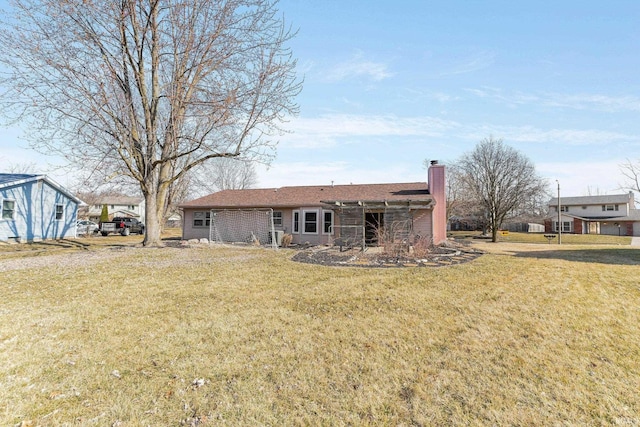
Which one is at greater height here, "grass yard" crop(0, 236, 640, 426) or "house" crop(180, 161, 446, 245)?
"house" crop(180, 161, 446, 245)

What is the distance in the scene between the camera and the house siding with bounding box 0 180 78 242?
719 inches

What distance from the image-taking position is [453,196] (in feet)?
115

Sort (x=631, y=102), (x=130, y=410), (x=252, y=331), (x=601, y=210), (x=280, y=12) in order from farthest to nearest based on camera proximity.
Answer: (x=601, y=210), (x=631, y=102), (x=280, y=12), (x=252, y=331), (x=130, y=410)

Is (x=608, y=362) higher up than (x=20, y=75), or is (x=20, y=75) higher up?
(x=20, y=75)

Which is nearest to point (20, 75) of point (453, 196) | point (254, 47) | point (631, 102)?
point (254, 47)

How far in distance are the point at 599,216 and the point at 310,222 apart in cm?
5315

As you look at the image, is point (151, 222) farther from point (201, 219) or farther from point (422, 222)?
point (422, 222)

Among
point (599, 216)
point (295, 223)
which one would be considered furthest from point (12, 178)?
point (599, 216)

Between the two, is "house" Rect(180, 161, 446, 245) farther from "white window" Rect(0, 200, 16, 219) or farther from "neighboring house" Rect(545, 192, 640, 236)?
"neighboring house" Rect(545, 192, 640, 236)

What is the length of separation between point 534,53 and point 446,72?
2.83 meters

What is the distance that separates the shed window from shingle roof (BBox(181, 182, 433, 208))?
958 centimetres

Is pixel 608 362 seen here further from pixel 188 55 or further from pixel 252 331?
pixel 188 55

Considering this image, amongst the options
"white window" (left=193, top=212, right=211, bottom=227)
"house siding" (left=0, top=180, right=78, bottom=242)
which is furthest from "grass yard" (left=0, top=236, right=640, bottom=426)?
"house siding" (left=0, top=180, right=78, bottom=242)

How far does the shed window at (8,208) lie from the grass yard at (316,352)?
15320 mm
